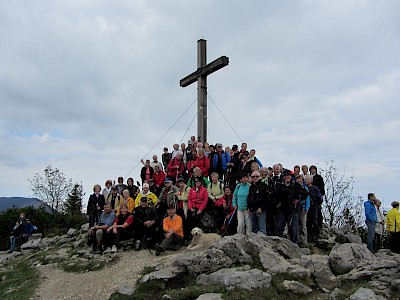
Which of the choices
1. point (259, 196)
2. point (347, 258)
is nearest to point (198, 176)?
point (259, 196)

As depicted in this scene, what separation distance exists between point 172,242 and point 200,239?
812 mm

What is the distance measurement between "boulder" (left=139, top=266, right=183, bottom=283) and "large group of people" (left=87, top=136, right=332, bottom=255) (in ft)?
6.10

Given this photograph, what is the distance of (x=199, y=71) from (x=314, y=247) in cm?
699

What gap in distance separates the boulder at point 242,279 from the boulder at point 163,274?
0.79m

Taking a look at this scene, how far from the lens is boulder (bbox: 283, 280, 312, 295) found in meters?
7.16

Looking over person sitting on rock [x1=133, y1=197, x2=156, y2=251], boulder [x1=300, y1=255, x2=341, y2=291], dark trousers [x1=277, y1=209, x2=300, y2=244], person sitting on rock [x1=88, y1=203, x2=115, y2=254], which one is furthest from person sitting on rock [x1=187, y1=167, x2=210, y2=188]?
boulder [x1=300, y1=255, x2=341, y2=291]

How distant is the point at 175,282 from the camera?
27.2 ft

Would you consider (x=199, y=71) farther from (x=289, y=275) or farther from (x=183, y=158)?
(x=289, y=275)

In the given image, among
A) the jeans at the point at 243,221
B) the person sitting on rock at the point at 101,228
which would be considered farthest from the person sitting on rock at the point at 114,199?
the jeans at the point at 243,221

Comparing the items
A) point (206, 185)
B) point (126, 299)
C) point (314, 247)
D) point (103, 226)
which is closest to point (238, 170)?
point (206, 185)

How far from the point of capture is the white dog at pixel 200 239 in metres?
10.5

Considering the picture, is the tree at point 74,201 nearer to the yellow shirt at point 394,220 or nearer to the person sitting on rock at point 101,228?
the person sitting on rock at point 101,228

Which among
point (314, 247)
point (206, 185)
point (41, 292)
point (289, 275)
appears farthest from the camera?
point (206, 185)

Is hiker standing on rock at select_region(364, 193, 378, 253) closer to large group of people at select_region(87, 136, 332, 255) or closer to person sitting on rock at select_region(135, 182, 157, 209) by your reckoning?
large group of people at select_region(87, 136, 332, 255)
